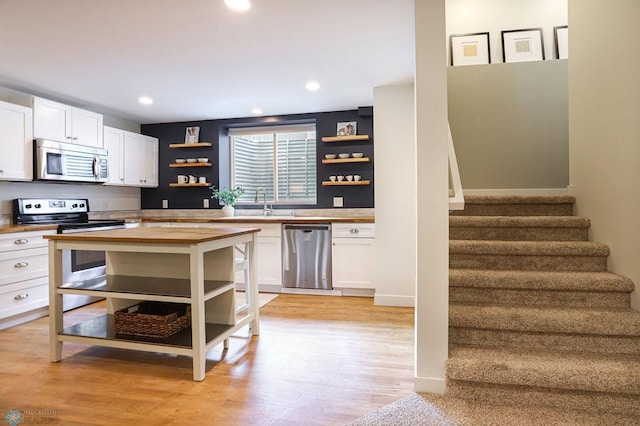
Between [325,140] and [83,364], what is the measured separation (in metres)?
3.51

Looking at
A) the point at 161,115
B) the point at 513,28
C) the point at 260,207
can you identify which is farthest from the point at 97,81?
the point at 513,28

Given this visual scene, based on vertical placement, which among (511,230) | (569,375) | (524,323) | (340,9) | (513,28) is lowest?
(569,375)

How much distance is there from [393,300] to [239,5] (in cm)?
310

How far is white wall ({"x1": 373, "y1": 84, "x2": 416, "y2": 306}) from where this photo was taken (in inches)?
161

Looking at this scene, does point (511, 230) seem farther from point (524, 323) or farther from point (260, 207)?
point (260, 207)

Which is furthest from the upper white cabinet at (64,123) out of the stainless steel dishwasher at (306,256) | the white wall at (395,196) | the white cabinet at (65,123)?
the white wall at (395,196)

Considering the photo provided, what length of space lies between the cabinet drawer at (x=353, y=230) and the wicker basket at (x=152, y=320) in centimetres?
204

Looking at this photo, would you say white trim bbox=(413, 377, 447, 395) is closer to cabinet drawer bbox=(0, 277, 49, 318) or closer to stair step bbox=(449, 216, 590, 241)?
stair step bbox=(449, 216, 590, 241)

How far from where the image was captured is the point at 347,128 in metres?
4.97

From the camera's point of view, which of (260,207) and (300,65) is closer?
(300,65)

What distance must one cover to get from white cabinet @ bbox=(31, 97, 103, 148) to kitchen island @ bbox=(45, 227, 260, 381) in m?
1.94

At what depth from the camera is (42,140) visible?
385cm

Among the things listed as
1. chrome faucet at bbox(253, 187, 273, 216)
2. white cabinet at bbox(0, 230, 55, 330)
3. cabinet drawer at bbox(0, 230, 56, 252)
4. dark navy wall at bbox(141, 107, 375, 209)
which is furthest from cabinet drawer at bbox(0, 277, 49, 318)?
chrome faucet at bbox(253, 187, 273, 216)

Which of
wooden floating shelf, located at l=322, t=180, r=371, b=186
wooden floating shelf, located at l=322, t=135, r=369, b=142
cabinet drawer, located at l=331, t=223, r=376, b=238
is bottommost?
cabinet drawer, located at l=331, t=223, r=376, b=238
